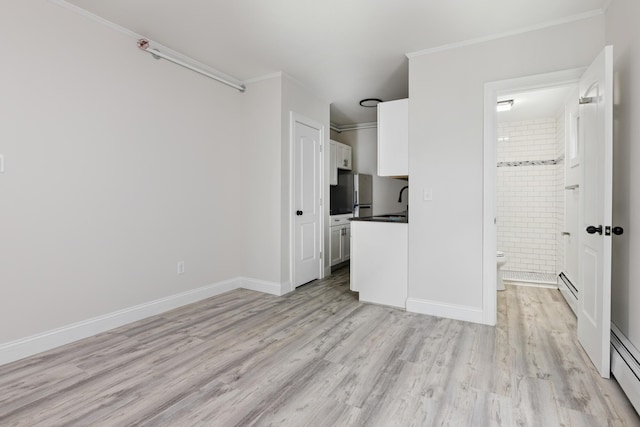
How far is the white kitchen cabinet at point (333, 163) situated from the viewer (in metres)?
5.37

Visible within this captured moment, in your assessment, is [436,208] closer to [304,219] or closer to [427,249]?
[427,249]

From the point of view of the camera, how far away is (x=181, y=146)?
11.2ft

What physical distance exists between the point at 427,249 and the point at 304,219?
170cm

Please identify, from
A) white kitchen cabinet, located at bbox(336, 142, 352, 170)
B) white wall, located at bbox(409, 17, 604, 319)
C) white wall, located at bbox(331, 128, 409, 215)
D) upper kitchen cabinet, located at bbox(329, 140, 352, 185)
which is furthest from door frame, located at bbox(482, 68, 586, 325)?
white wall, located at bbox(331, 128, 409, 215)

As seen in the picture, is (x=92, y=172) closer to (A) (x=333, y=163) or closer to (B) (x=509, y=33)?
(A) (x=333, y=163)

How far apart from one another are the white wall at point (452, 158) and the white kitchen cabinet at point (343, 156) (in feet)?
8.22

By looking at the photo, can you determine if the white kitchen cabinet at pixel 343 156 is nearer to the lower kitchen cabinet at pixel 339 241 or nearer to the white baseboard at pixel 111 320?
the lower kitchen cabinet at pixel 339 241

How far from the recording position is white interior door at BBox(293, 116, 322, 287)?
4.14 m

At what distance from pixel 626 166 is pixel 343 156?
4174 mm

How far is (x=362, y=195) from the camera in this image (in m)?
5.94

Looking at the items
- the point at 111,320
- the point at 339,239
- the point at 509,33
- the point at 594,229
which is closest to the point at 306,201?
the point at 339,239

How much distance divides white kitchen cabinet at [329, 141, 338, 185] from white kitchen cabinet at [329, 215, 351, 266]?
624mm

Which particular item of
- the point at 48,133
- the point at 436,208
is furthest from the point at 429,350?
the point at 48,133

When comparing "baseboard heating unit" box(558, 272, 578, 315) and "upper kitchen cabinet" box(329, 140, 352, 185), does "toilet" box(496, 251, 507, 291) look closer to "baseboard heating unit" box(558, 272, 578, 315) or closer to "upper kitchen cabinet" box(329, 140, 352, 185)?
"baseboard heating unit" box(558, 272, 578, 315)
